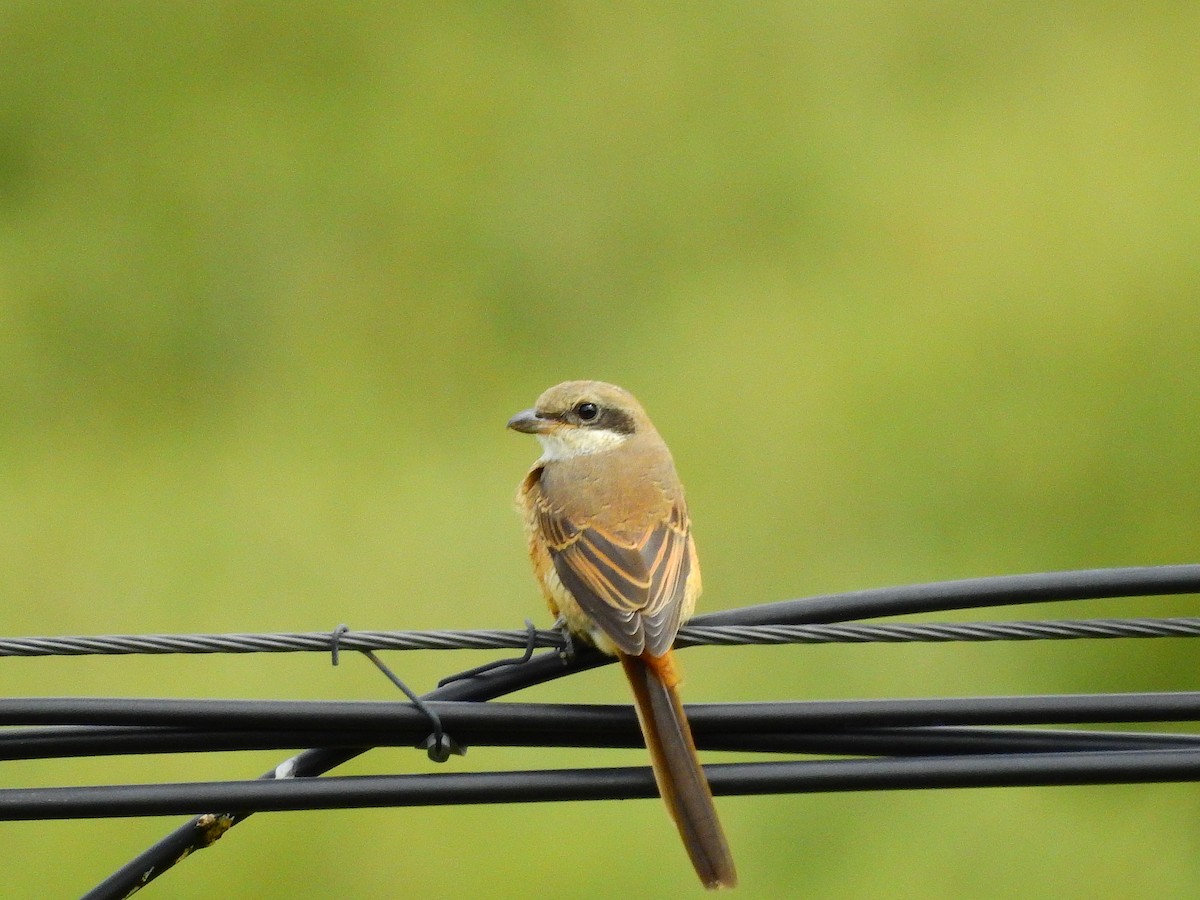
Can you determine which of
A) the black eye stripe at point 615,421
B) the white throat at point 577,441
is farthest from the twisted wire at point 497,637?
the black eye stripe at point 615,421

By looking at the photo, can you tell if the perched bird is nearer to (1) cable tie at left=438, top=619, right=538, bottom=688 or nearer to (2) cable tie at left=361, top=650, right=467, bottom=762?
(1) cable tie at left=438, top=619, right=538, bottom=688

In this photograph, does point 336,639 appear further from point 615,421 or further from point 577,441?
point 615,421

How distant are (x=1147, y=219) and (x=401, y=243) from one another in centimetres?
758

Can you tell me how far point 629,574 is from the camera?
12.5ft

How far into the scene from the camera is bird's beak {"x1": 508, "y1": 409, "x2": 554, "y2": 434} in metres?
4.95

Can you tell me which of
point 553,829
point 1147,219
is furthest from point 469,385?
point 1147,219

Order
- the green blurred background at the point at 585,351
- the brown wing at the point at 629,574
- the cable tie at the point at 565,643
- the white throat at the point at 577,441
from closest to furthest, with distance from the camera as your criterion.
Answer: the cable tie at the point at 565,643 < the brown wing at the point at 629,574 < the white throat at the point at 577,441 < the green blurred background at the point at 585,351

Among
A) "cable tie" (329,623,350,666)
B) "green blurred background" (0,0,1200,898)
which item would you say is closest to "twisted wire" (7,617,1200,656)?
"cable tie" (329,623,350,666)

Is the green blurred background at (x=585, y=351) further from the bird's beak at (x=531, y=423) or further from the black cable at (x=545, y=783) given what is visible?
the black cable at (x=545, y=783)

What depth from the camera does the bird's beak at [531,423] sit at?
16.2 ft

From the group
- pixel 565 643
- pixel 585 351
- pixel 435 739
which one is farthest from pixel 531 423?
pixel 585 351

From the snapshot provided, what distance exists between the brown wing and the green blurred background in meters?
3.65

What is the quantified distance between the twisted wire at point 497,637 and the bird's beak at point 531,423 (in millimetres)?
2146

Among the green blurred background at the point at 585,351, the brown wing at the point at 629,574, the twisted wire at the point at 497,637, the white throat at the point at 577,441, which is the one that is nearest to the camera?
the twisted wire at the point at 497,637
